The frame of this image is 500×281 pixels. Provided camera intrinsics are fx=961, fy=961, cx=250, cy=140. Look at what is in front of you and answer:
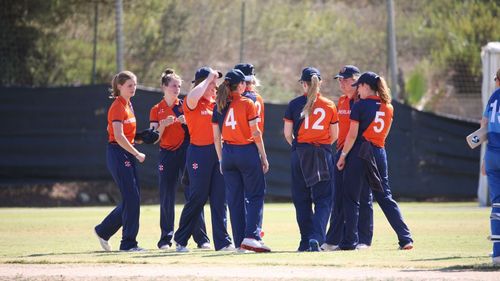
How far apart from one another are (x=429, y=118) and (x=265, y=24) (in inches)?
195

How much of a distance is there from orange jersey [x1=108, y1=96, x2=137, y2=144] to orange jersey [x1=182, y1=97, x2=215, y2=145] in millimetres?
718

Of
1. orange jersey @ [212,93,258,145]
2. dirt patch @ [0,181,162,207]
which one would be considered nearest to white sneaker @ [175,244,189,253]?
orange jersey @ [212,93,258,145]

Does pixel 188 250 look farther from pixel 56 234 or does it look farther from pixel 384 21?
pixel 384 21

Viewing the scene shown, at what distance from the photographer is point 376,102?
36.0 ft

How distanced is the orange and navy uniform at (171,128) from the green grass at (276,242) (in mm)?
1327

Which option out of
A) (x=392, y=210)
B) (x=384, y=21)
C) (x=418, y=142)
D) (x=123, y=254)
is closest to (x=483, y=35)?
(x=384, y=21)

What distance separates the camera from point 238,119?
35.1 ft

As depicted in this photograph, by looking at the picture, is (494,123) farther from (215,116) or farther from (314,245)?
(215,116)

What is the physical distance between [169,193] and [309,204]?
183cm

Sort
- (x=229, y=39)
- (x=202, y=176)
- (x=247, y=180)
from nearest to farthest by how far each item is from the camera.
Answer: (x=247, y=180), (x=202, y=176), (x=229, y=39)

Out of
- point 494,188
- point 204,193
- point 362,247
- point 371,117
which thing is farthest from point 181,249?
point 494,188

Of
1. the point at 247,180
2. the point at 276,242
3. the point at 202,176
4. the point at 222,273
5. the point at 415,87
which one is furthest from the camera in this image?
the point at 415,87

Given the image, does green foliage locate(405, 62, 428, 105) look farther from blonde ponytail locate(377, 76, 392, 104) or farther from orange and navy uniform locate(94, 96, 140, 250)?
orange and navy uniform locate(94, 96, 140, 250)

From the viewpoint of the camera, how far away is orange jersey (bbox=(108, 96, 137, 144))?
446 inches
